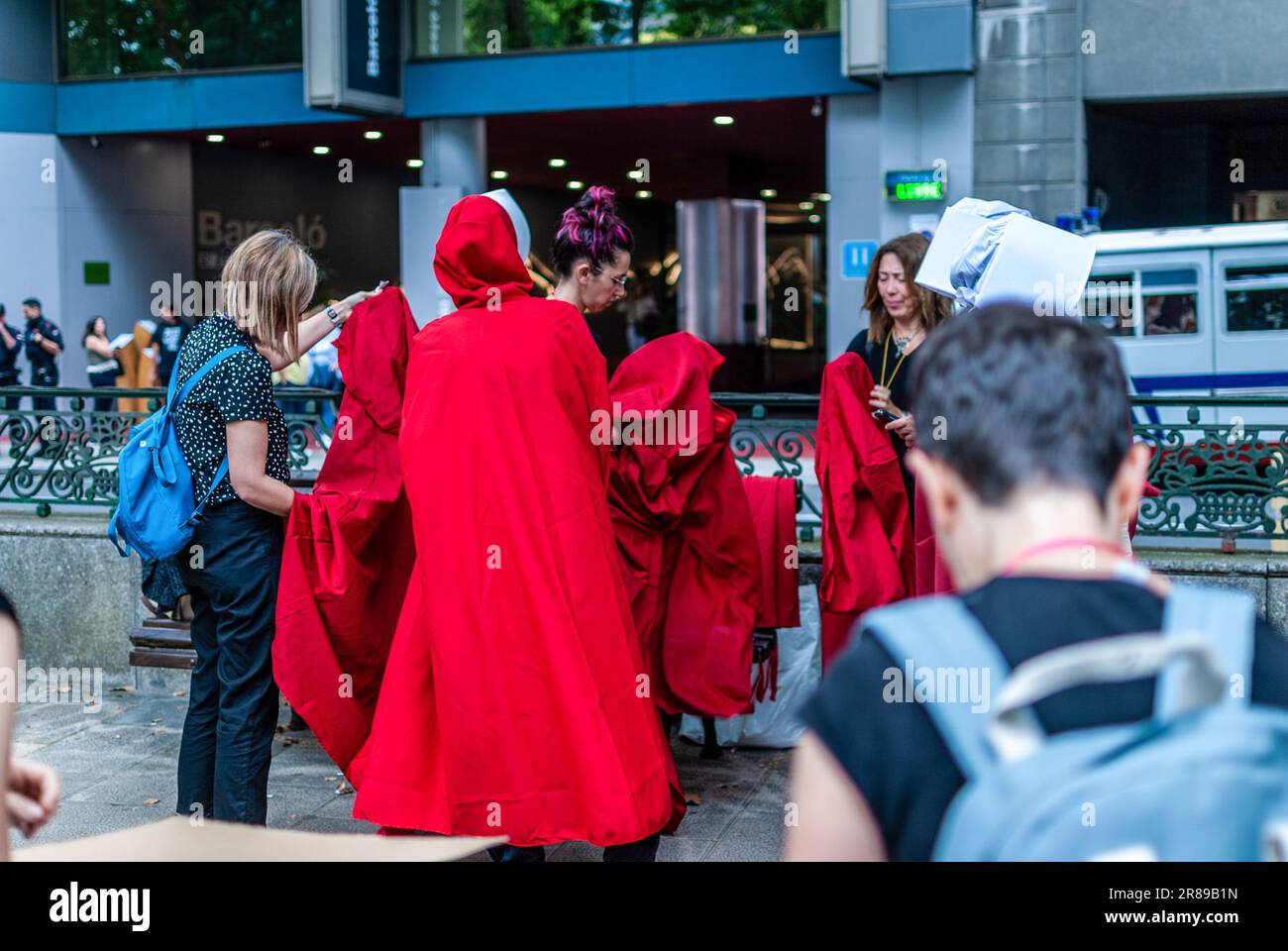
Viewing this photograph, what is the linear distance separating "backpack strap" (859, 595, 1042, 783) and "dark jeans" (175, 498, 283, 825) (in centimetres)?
317

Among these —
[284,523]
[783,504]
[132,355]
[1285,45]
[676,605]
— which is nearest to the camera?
[284,523]

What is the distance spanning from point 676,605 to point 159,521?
1753mm

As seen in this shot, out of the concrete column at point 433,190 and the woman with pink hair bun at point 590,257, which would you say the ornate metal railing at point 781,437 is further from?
the concrete column at point 433,190

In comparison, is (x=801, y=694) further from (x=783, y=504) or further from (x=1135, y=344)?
(x=1135, y=344)

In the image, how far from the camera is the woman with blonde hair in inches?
162

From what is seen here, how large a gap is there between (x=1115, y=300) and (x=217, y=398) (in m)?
10.6

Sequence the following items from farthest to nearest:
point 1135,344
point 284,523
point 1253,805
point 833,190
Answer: point 833,190, point 1135,344, point 284,523, point 1253,805

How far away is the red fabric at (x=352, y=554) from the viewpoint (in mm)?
4430

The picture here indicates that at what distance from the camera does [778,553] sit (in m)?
5.61

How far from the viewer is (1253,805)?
1.26m

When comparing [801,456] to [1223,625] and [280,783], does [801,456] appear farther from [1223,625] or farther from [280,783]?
[1223,625]

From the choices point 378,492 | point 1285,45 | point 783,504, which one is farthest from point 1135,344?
point 378,492

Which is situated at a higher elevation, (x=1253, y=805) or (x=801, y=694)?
(x=1253, y=805)

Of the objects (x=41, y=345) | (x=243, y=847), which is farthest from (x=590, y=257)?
(x=41, y=345)
